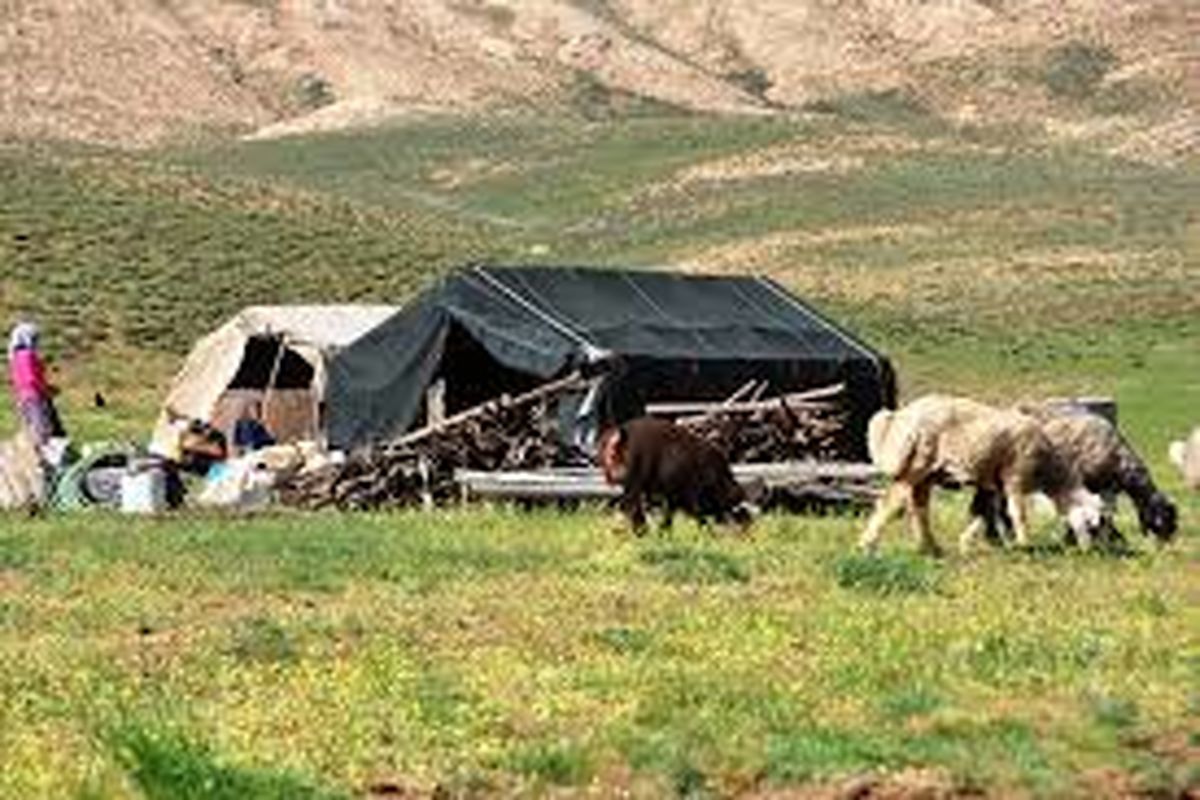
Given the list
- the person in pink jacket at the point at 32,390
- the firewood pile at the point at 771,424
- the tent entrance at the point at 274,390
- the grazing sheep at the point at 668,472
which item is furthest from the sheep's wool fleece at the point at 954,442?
the tent entrance at the point at 274,390

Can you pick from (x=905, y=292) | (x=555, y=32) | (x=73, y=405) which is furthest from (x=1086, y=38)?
(x=73, y=405)

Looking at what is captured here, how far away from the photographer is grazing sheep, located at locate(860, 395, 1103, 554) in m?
19.2

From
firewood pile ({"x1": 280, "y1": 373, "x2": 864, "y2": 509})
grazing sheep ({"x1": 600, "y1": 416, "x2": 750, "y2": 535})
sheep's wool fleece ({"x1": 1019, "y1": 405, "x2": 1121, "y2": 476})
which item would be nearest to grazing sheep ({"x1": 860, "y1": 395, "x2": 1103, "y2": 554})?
sheep's wool fleece ({"x1": 1019, "y1": 405, "x2": 1121, "y2": 476})

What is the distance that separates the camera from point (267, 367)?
3631 cm

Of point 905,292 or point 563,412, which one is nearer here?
point 563,412

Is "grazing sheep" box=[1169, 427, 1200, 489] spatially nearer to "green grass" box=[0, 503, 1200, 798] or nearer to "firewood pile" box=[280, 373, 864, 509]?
"firewood pile" box=[280, 373, 864, 509]

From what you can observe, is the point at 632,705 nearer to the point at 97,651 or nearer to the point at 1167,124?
the point at 97,651

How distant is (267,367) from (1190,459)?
542 inches

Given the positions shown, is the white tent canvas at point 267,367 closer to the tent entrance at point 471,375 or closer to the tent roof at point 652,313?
the tent entrance at point 471,375

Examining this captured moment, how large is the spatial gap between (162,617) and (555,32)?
17122 cm

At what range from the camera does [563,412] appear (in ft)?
91.9

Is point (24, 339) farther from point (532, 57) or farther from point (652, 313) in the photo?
point (532, 57)

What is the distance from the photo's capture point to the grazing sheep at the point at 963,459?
1919 cm

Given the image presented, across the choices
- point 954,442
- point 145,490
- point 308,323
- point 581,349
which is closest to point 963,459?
point 954,442
